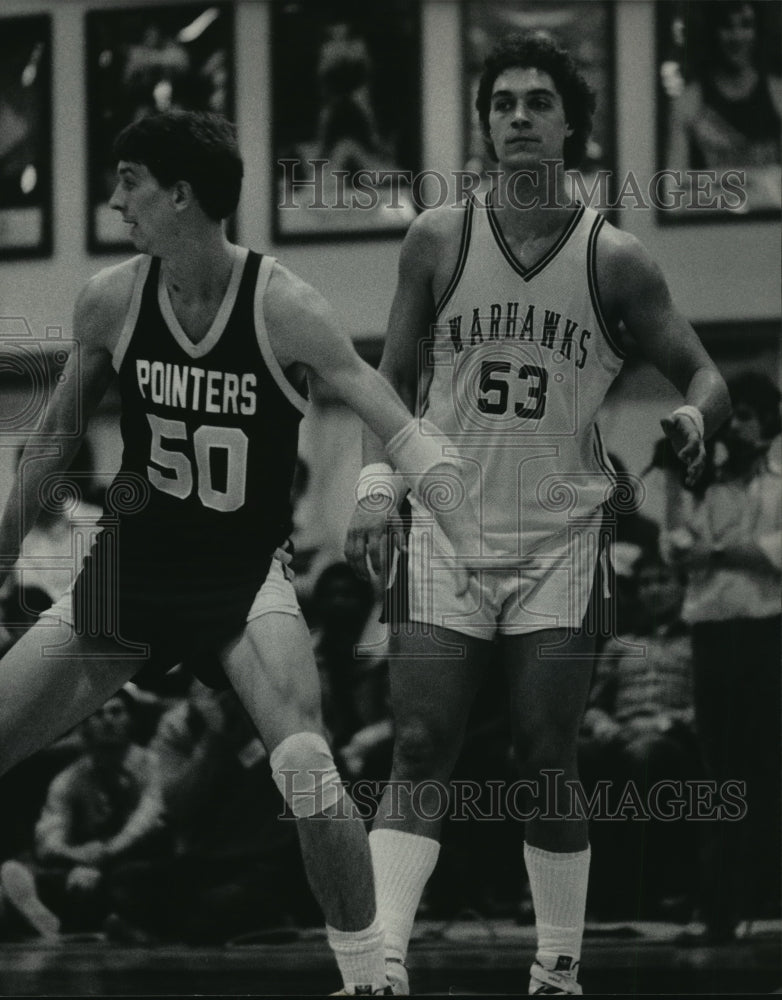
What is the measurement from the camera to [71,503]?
13.3 ft

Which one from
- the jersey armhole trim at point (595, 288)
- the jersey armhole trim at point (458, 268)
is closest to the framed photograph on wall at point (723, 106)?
the jersey armhole trim at point (595, 288)

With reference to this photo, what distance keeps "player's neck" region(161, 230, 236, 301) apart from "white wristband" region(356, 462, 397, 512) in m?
0.47

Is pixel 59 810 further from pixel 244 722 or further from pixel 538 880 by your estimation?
pixel 538 880

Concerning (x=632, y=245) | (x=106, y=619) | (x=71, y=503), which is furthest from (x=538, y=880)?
(x=71, y=503)

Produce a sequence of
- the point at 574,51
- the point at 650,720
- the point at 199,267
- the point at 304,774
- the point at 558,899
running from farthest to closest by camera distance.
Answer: the point at 650,720, the point at 574,51, the point at 558,899, the point at 199,267, the point at 304,774

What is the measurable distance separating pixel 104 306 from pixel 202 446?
0.33 m

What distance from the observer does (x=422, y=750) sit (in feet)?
9.95

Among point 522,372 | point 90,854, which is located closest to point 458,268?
point 522,372

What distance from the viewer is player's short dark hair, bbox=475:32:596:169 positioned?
3219 mm

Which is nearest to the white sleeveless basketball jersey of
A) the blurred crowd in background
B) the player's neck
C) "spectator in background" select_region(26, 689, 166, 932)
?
the player's neck

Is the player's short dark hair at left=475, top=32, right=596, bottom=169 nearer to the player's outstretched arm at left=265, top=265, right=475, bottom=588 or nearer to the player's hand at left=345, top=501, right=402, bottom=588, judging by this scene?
the player's outstretched arm at left=265, top=265, right=475, bottom=588

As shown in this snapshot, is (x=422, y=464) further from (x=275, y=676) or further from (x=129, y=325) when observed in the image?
(x=129, y=325)

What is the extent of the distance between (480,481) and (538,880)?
0.84 meters

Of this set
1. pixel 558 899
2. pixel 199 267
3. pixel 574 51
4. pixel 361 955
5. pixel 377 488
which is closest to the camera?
pixel 361 955
